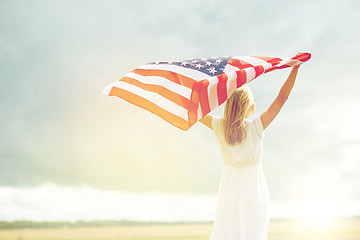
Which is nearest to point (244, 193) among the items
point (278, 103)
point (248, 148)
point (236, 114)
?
point (248, 148)

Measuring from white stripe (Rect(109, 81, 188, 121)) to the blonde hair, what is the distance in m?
0.43

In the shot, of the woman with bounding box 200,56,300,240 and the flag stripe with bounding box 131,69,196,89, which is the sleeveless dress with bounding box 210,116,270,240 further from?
the flag stripe with bounding box 131,69,196,89

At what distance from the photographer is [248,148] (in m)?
4.22

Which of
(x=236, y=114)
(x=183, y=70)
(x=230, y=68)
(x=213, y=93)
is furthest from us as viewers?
(x=183, y=70)

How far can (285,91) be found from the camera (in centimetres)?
420

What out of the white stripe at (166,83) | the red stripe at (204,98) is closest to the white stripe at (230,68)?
the red stripe at (204,98)

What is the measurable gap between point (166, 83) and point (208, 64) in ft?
1.59

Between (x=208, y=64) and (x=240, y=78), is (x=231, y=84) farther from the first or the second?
(x=208, y=64)

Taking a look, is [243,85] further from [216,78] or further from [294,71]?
[294,71]

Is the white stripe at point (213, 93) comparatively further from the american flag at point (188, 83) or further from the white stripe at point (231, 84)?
the white stripe at point (231, 84)

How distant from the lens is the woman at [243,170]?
4.20 m

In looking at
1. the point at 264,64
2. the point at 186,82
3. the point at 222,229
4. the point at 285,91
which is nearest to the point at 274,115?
the point at 285,91

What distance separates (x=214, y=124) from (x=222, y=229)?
3.50 ft

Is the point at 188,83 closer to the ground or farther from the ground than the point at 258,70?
closer to the ground
